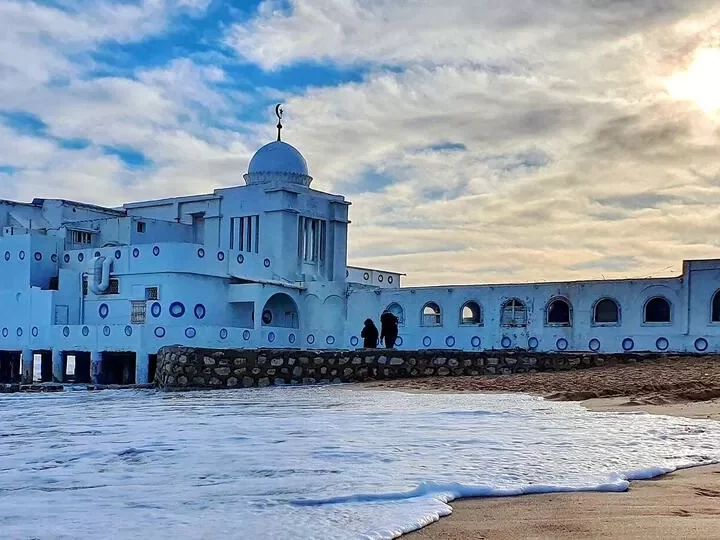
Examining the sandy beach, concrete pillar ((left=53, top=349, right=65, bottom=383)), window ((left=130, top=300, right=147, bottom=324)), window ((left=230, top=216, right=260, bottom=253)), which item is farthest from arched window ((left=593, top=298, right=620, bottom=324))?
the sandy beach

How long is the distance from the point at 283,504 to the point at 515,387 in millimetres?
8955

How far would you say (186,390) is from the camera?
49.4 ft

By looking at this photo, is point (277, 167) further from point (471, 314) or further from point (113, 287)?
point (471, 314)

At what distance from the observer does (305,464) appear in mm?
5238

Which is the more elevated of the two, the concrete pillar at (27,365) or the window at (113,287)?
the window at (113,287)

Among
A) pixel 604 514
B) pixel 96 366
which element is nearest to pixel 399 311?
pixel 96 366

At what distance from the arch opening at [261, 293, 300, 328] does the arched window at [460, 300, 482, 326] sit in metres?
7.88

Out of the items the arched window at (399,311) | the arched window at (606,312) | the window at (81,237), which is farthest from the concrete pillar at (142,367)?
the arched window at (606,312)

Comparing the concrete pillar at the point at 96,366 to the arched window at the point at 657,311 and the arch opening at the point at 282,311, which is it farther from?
the arched window at the point at 657,311

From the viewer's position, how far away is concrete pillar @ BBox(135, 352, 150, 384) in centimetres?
2684

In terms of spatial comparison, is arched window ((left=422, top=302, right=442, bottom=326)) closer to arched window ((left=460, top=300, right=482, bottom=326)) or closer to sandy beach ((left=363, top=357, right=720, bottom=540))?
arched window ((left=460, top=300, right=482, bottom=326))

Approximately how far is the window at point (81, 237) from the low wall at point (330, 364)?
17634mm

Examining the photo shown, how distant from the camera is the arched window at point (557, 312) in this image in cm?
2550

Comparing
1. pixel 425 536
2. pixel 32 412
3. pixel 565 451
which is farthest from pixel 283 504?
pixel 32 412
